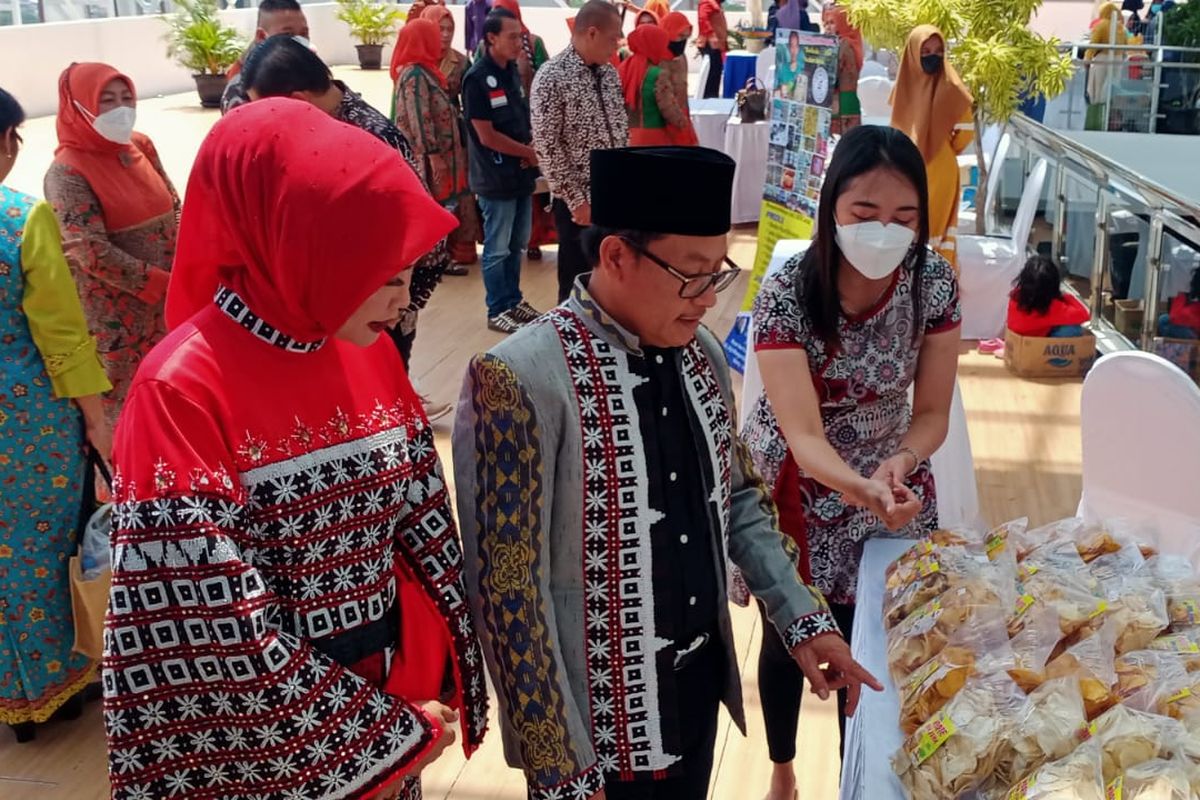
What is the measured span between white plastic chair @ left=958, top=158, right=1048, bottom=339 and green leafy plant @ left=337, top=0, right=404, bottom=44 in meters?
16.2

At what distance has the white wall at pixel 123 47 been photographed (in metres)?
15.2

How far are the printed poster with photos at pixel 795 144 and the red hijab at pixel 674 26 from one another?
0.85 meters

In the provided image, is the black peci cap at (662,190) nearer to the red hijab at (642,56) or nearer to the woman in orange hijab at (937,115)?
the woman in orange hijab at (937,115)

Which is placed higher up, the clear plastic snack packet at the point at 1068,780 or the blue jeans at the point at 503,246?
the clear plastic snack packet at the point at 1068,780

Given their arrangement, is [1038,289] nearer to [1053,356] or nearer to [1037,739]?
[1053,356]

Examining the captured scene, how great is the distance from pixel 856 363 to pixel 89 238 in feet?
7.29

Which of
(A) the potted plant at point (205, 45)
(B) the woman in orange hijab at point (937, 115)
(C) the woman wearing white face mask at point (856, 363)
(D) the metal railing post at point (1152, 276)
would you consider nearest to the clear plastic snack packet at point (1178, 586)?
(C) the woman wearing white face mask at point (856, 363)

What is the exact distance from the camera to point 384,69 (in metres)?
21.2

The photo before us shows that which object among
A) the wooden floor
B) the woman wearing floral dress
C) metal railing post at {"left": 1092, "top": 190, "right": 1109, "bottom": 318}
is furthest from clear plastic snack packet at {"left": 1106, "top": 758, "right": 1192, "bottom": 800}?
metal railing post at {"left": 1092, "top": 190, "right": 1109, "bottom": 318}

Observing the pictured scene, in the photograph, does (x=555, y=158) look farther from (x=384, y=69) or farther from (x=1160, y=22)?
(x=384, y=69)

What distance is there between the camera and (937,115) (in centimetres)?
579

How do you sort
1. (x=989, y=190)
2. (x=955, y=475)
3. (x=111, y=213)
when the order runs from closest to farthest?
(x=955, y=475) < (x=111, y=213) < (x=989, y=190)

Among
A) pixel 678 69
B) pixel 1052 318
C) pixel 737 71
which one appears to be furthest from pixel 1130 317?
pixel 737 71

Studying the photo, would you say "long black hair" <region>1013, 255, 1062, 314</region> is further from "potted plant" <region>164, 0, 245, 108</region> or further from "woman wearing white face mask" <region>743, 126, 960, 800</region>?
"potted plant" <region>164, 0, 245, 108</region>
